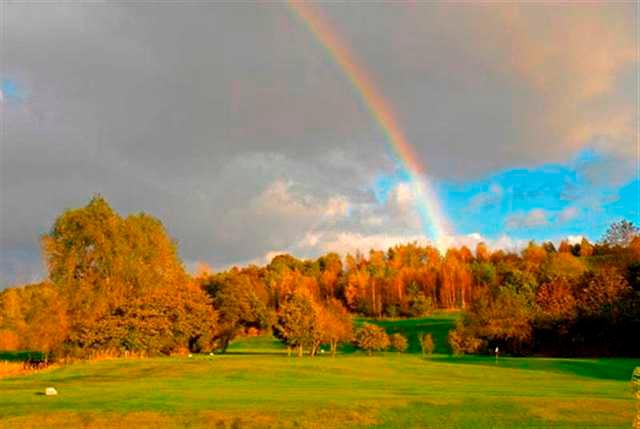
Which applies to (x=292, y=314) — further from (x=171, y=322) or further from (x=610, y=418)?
(x=610, y=418)

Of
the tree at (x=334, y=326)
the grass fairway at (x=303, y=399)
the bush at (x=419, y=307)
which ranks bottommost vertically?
the grass fairway at (x=303, y=399)

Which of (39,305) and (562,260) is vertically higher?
(562,260)

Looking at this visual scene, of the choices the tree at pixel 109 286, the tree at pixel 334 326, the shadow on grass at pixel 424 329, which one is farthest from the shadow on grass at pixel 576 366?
the shadow on grass at pixel 424 329

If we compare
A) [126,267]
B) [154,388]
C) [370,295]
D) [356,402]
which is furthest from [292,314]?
[370,295]

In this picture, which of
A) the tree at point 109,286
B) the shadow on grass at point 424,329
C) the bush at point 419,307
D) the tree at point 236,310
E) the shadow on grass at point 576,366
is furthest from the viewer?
the bush at point 419,307

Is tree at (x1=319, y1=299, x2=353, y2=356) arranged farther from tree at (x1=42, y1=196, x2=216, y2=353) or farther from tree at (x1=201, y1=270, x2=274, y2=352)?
tree at (x1=42, y1=196, x2=216, y2=353)

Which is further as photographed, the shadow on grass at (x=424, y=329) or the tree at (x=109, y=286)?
the shadow on grass at (x=424, y=329)

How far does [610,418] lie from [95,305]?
6053 cm

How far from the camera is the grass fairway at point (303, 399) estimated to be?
80.1 ft

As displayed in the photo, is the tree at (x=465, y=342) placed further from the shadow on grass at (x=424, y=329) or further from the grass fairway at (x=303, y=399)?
the grass fairway at (x=303, y=399)

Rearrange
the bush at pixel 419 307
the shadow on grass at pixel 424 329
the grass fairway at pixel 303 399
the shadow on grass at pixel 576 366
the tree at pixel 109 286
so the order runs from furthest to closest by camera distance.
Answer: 1. the bush at pixel 419 307
2. the shadow on grass at pixel 424 329
3. the tree at pixel 109 286
4. the shadow on grass at pixel 576 366
5. the grass fairway at pixel 303 399

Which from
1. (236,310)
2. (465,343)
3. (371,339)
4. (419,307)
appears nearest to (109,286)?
(236,310)

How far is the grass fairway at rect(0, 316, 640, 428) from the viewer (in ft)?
80.1

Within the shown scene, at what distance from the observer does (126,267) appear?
76312 mm
